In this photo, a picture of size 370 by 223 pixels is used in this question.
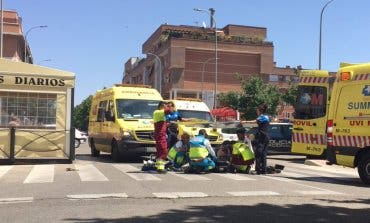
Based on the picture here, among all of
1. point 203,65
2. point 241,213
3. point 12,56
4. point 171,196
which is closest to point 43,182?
point 171,196

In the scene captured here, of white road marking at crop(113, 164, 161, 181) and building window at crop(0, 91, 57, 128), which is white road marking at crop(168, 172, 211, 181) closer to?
white road marking at crop(113, 164, 161, 181)

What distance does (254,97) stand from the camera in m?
56.2

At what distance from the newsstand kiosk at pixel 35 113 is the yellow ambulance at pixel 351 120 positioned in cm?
774

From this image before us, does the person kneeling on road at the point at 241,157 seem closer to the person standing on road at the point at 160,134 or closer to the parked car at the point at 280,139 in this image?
the person standing on road at the point at 160,134

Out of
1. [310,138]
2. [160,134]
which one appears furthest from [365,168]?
[310,138]

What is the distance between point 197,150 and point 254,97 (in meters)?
42.8

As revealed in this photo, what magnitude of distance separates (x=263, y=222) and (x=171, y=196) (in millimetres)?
2469

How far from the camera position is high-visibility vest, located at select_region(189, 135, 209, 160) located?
13953 mm

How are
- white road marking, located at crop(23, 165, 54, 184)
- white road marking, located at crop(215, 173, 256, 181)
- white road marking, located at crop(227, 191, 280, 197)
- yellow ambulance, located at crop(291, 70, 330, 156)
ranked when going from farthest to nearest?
yellow ambulance, located at crop(291, 70, 330, 156)
white road marking, located at crop(215, 173, 256, 181)
white road marking, located at crop(23, 165, 54, 184)
white road marking, located at crop(227, 191, 280, 197)

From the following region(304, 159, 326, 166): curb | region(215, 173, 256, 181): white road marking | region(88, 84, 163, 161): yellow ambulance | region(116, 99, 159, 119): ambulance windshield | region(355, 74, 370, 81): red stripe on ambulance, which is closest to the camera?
region(215, 173, 256, 181): white road marking

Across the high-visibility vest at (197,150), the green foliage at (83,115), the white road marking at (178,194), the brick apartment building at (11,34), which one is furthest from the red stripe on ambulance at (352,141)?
the green foliage at (83,115)

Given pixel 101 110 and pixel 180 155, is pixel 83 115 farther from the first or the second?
pixel 180 155

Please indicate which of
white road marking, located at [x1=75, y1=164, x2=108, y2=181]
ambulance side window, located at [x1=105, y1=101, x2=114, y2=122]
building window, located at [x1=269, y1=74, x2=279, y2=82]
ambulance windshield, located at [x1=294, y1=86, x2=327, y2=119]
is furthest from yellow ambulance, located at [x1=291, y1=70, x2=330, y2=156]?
building window, located at [x1=269, y1=74, x2=279, y2=82]

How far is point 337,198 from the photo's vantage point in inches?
410
